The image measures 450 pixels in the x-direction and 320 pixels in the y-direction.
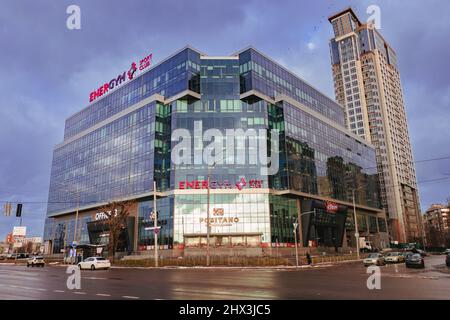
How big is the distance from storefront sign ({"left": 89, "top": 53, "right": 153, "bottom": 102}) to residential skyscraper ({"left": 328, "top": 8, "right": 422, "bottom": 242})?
328 feet

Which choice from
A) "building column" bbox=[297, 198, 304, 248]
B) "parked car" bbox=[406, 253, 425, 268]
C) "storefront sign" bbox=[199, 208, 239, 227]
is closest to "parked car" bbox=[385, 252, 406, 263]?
"parked car" bbox=[406, 253, 425, 268]

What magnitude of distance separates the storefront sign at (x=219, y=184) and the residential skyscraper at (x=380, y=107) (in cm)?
9114

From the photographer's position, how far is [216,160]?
213 ft

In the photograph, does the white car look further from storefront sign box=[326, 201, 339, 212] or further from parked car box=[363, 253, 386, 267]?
storefront sign box=[326, 201, 339, 212]

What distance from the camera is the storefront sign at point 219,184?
63.6 m

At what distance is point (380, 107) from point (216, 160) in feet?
347

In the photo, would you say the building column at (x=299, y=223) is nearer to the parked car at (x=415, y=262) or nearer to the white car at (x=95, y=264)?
the parked car at (x=415, y=262)

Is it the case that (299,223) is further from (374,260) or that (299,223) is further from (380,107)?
(380,107)

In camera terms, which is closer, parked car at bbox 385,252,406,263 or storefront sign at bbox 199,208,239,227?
parked car at bbox 385,252,406,263

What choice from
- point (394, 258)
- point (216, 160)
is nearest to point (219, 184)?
point (216, 160)

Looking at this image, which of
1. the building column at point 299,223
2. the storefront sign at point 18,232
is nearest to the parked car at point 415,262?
the building column at point 299,223

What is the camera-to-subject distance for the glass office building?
208 ft
